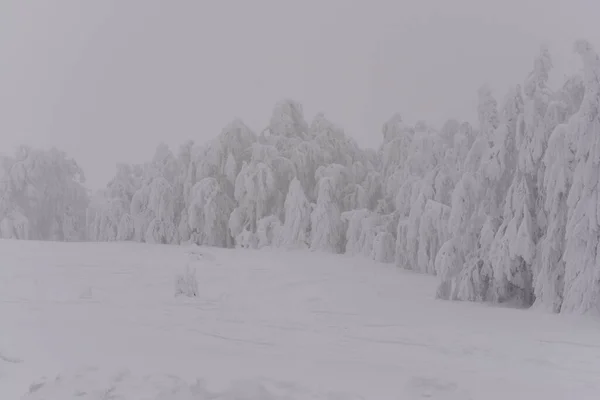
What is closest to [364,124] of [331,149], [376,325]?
[331,149]

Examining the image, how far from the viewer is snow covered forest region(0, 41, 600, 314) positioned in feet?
25.5

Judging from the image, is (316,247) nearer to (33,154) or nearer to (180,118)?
(180,118)

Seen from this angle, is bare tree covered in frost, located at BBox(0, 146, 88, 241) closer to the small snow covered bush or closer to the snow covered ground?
the snow covered ground

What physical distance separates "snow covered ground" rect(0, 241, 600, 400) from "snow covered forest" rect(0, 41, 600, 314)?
0.99 m

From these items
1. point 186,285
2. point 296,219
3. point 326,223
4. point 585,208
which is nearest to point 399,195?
point 326,223

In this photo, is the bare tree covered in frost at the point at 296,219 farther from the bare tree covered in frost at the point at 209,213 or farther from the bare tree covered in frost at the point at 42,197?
the bare tree covered in frost at the point at 42,197

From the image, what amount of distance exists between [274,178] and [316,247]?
2221 millimetres

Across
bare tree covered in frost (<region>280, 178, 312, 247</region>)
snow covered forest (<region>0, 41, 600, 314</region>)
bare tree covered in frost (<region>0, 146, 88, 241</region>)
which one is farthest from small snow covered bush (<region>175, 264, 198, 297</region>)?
bare tree covered in frost (<region>0, 146, 88, 241</region>)

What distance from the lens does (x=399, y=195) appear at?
42.1 feet

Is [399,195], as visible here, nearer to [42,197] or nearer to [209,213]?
[209,213]

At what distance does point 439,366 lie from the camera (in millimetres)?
5184

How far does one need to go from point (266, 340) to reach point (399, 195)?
24.4 feet

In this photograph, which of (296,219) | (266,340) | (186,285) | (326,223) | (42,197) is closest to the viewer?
(266,340)

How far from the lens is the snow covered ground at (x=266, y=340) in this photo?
466 cm
